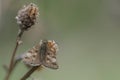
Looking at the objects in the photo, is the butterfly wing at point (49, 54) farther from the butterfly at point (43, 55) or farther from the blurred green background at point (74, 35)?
the blurred green background at point (74, 35)

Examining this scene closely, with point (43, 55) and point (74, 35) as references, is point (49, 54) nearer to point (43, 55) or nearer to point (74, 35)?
point (43, 55)

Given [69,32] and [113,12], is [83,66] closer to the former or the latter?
[69,32]

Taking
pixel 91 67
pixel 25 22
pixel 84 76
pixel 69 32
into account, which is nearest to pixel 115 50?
pixel 69 32

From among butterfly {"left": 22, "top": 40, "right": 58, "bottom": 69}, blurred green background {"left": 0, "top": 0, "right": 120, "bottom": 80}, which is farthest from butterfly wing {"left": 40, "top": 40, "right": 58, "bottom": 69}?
blurred green background {"left": 0, "top": 0, "right": 120, "bottom": 80}

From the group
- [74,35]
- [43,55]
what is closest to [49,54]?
[43,55]

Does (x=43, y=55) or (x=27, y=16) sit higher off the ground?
(x=27, y=16)

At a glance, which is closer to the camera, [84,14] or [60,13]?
[60,13]
